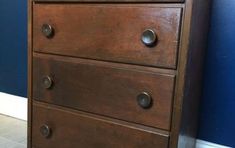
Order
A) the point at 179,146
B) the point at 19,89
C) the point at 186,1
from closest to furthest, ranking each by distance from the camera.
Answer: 1. the point at 186,1
2. the point at 179,146
3. the point at 19,89

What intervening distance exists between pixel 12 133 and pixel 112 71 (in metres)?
0.97

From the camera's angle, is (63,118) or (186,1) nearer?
(186,1)

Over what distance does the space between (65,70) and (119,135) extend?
0.32m

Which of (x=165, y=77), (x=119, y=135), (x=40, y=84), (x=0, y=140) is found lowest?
(x=0, y=140)

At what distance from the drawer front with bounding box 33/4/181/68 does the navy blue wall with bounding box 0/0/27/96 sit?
70cm

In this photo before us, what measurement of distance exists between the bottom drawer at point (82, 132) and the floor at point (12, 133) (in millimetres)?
383

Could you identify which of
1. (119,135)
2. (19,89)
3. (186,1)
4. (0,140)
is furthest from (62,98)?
(19,89)

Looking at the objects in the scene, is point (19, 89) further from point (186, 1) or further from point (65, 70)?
point (186, 1)

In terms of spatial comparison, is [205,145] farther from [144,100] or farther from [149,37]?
[149,37]

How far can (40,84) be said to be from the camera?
1.11m

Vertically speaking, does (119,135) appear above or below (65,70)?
below

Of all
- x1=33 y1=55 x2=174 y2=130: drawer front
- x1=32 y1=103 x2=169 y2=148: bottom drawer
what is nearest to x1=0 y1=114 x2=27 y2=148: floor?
x1=32 y1=103 x2=169 y2=148: bottom drawer

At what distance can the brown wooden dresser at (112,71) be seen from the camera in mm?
841

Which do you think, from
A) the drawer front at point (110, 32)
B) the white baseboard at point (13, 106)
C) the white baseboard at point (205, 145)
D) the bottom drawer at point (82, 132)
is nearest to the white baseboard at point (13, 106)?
the white baseboard at point (13, 106)
